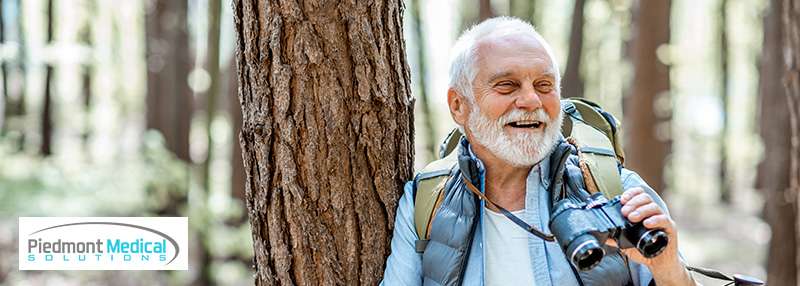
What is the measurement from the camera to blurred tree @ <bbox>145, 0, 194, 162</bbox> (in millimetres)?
10766

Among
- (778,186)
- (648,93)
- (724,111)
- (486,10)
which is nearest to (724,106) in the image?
(724,111)

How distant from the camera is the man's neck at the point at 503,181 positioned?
8.56 feet

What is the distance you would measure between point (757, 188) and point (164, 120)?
586 inches

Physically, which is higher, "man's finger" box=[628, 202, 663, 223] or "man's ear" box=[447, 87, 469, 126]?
"man's ear" box=[447, 87, 469, 126]

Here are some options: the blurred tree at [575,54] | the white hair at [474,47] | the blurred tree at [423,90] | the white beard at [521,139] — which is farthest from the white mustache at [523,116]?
the blurred tree at [575,54]

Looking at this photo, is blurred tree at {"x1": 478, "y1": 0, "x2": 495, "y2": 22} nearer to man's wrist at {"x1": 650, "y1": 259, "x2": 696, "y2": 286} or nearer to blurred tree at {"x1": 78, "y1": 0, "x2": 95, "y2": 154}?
man's wrist at {"x1": 650, "y1": 259, "x2": 696, "y2": 286}

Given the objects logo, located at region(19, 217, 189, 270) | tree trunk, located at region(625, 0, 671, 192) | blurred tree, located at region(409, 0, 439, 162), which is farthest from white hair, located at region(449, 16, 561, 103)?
blurred tree, located at region(409, 0, 439, 162)

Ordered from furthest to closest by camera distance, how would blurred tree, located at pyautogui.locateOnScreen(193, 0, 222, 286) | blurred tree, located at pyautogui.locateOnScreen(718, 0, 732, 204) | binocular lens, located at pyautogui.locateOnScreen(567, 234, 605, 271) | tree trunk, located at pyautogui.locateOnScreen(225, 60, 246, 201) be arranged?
blurred tree, located at pyautogui.locateOnScreen(718, 0, 732, 204) → tree trunk, located at pyautogui.locateOnScreen(225, 60, 246, 201) → blurred tree, located at pyautogui.locateOnScreen(193, 0, 222, 286) → binocular lens, located at pyautogui.locateOnScreen(567, 234, 605, 271)

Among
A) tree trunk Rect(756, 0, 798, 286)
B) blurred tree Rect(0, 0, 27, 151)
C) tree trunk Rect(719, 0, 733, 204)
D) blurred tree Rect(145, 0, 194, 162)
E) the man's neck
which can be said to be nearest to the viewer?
the man's neck

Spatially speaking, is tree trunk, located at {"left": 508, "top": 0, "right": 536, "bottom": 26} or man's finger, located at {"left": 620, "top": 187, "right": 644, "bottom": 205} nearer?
man's finger, located at {"left": 620, "top": 187, "right": 644, "bottom": 205}

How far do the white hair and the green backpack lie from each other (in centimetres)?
22

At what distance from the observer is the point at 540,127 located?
246cm

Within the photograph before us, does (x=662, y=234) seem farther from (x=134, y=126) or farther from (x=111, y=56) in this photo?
(x=134, y=126)

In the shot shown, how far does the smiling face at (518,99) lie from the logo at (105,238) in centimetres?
244
